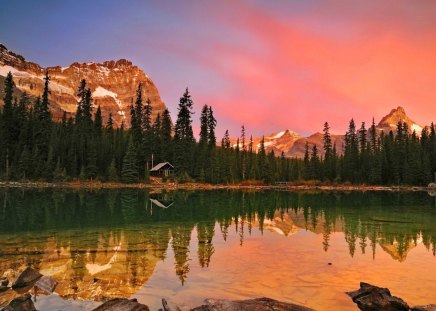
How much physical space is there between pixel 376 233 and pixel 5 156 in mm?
92017

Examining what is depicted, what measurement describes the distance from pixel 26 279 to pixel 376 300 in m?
12.7

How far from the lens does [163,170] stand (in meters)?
100

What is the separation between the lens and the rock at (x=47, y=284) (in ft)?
45.4

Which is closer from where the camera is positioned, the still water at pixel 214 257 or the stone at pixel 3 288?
the stone at pixel 3 288

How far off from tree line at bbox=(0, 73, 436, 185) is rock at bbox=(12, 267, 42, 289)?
80.6 meters

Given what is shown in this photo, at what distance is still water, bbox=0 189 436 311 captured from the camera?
559 inches

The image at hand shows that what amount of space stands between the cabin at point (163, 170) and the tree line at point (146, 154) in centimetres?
200

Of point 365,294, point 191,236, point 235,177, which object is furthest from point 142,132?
point 365,294

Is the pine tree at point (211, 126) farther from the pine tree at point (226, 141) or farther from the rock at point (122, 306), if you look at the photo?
the rock at point (122, 306)

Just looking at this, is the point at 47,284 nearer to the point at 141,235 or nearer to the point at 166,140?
the point at 141,235

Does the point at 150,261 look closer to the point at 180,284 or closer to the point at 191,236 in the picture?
the point at 180,284

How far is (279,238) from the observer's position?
26.5 meters

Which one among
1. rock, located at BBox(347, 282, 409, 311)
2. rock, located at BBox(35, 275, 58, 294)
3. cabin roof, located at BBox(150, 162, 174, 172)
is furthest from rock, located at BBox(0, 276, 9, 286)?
cabin roof, located at BBox(150, 162, 174, 172)

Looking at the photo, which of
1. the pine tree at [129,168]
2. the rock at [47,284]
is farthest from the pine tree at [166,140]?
the rock at [47,284]
